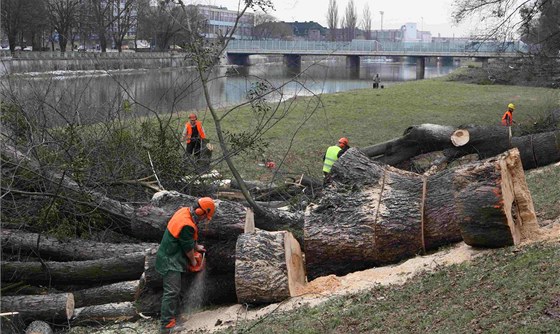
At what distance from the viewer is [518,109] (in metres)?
27.9

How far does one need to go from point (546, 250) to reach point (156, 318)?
4.09 m

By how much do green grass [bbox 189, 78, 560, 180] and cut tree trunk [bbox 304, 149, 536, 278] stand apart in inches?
131

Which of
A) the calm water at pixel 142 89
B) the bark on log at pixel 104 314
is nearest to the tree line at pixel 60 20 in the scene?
the calm water at pixel 142 89

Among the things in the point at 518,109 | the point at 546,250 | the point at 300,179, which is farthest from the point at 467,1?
the point at 546,250

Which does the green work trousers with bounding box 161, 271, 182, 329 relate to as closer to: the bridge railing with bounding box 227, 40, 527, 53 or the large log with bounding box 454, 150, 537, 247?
the large log with bounding box 454, 150, 537, 247

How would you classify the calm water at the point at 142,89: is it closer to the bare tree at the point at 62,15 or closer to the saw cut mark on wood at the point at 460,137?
the saw cut mark on wood at the point at 460,137

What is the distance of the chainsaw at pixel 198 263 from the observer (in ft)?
24.0

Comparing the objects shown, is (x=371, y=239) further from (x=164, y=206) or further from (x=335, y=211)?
(x=164, y=206)

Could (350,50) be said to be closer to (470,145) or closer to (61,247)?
(470,145)

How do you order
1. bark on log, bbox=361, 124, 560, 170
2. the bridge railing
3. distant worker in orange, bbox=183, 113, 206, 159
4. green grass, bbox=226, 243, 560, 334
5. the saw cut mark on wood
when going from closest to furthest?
green grass, bbox=226, 243, 560, 334, distant worker in orange, bbox=183, 113, 206, 159, the saw cut mark on wood, bark on log, bbox=361, 124, 560, 170, the bridge railing

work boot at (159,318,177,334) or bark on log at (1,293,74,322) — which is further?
bark on log at (1,293,74,322)

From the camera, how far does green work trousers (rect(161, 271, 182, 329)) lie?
701 centimetres

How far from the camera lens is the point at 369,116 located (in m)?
25.4

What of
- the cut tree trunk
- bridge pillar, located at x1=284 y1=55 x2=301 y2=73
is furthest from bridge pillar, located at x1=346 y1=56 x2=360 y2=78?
the cut tree trunk
